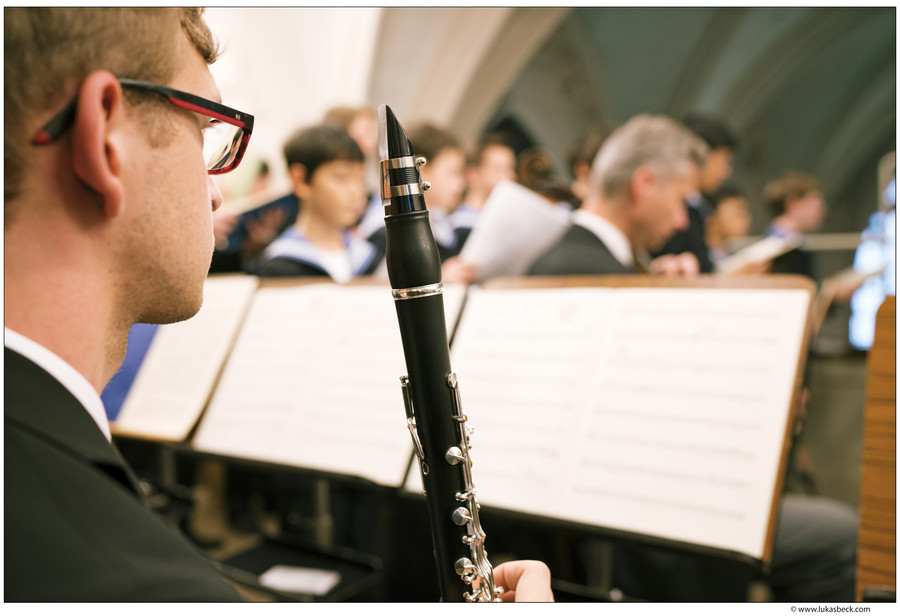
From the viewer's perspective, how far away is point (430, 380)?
30.9 inches

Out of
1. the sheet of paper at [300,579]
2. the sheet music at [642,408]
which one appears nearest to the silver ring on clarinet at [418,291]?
the sheet music at [642,408]

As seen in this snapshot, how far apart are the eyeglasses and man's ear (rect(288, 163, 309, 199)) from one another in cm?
184

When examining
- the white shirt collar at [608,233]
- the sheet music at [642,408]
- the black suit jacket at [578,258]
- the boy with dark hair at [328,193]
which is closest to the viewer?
the sheet music at [642,408]

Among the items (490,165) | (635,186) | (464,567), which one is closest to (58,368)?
(464,567)

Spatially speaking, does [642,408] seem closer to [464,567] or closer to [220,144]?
[464,567]

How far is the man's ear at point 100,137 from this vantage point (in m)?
0.54

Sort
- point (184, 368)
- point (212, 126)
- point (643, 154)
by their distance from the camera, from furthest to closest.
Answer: point (643, 154), point (184, 368), point (212, 126)

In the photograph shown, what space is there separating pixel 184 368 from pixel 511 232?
1.21 metres

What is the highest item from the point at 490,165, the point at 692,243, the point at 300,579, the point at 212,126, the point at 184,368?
the point at 490,165

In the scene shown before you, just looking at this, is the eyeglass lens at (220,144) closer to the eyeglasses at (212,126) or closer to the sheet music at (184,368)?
the eyeglasses at (212,126)

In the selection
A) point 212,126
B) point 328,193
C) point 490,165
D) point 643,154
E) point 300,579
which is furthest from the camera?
point 490,165

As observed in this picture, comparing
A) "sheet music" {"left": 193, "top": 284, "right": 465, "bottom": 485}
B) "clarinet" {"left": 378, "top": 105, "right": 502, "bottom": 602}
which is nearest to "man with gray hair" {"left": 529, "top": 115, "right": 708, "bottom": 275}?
"sheet music" {"left": 193, "top": 284, "right": 465, "bottom": 485}

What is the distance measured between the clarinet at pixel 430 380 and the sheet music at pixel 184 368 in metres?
1.34
